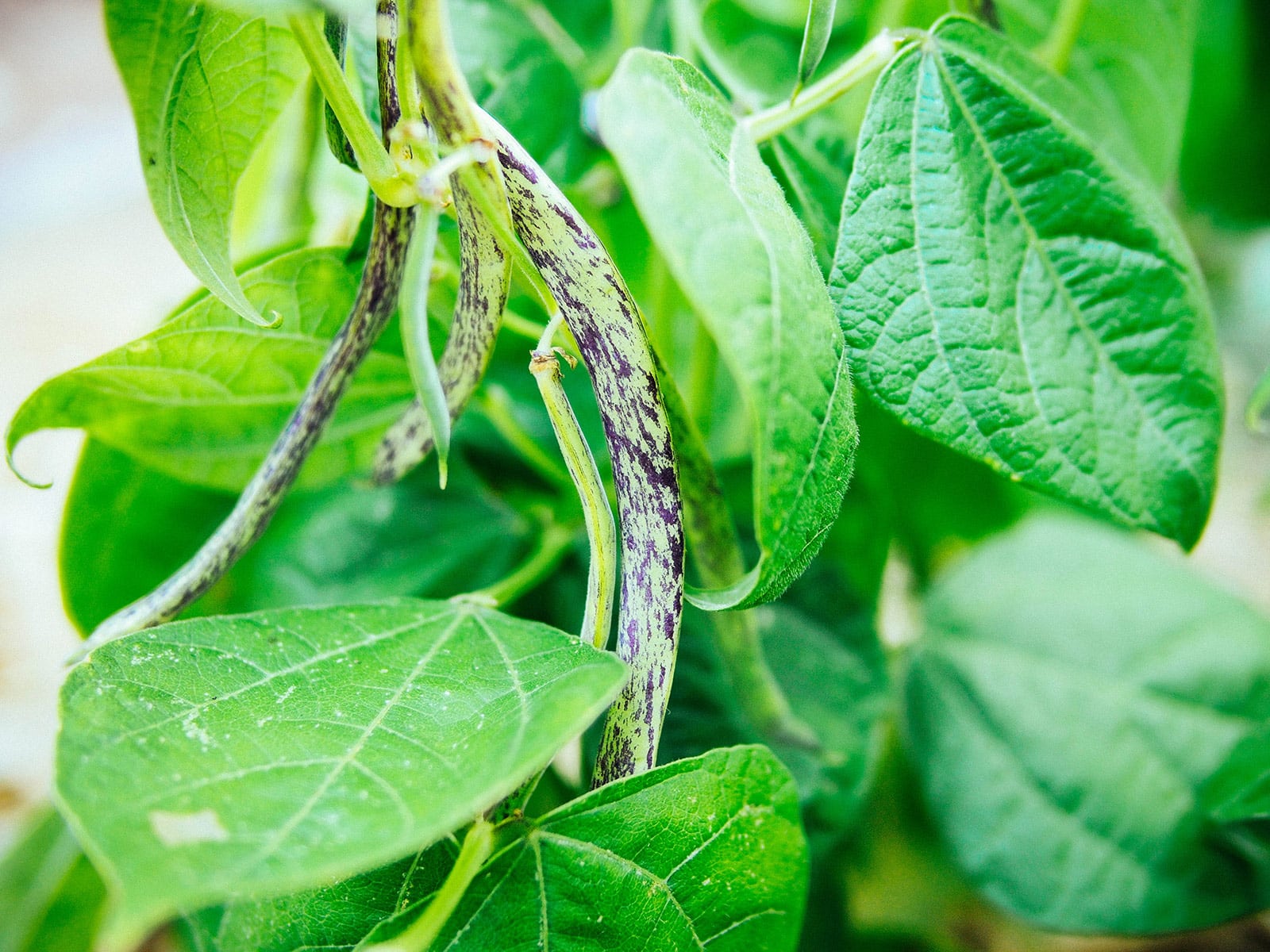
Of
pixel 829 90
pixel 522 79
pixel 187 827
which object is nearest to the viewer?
pixel 187 827

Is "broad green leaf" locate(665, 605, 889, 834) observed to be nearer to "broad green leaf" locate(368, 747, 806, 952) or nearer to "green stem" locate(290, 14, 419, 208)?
"broad green leaf" locate(368, 747, 806, 952)

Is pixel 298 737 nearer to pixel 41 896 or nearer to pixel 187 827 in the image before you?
pixel 187 827

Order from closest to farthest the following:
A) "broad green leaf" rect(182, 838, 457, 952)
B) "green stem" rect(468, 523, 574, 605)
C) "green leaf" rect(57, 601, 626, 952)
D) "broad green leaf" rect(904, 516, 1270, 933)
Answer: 1. "green leaf" rect(57, 601, 626, 952)
2. "broad green leaf" rect(182, 838, 457, 952)
3. "green stem" rect(468, 523, 574, 605)
4. "broad green leaf" rect(904, 516, 1270, 933)

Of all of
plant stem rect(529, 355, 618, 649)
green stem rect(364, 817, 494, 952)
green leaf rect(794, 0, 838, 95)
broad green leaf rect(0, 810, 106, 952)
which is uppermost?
green leaf rect(794, 0, 838, 95)

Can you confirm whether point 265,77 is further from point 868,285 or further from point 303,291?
point 868,285

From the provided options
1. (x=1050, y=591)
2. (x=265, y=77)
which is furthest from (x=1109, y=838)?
(x=265, y=77)

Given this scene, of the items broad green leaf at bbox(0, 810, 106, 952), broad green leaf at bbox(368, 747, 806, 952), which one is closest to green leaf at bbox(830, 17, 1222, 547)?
broad green leaf at bbox(368, 747, 806, 952)

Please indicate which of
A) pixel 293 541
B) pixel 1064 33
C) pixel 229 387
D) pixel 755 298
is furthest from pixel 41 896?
pixel 1064 33
